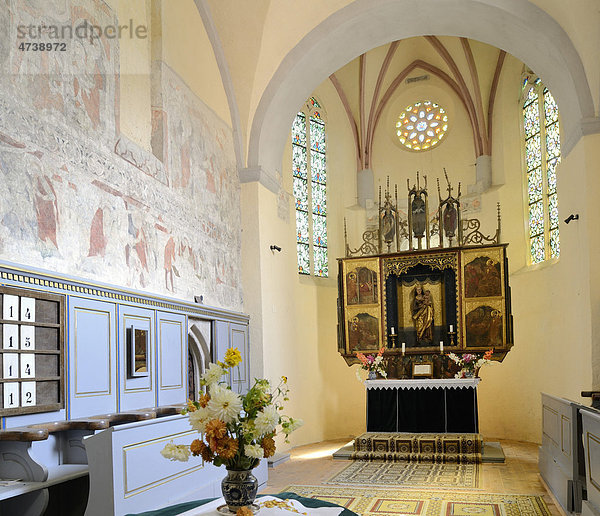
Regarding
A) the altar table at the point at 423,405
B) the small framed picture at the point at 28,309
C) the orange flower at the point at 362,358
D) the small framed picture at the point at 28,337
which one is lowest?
the altar table at the point at 423,405

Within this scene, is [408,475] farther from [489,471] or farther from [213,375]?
[213,375]

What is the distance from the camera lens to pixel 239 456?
11.9ft

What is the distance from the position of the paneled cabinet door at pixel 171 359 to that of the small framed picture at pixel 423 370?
5.80 metres

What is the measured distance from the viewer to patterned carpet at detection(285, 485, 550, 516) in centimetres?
779

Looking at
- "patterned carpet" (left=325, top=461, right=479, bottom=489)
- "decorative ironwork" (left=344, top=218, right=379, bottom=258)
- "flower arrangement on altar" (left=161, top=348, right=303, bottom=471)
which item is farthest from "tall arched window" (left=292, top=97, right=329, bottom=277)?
"flower arrangement on altar" (left=161, top=348, right=303, bottom=471)

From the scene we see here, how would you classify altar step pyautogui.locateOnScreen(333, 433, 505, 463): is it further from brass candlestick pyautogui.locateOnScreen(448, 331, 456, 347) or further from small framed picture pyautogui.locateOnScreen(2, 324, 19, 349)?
small framed picture pyautogui.locateOnScreen(2, 324, 19, 349)

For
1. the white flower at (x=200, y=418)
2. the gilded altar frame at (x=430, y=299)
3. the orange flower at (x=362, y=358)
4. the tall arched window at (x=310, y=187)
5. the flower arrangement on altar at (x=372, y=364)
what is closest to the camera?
the white flower at (x=200, y=418)

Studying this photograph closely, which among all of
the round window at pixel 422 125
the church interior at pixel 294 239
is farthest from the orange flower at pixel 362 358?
the round window at pixel 422 125

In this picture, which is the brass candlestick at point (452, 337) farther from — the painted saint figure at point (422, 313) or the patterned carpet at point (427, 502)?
the patterned carpet at point (427, 502)

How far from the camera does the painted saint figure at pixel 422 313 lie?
14148mm

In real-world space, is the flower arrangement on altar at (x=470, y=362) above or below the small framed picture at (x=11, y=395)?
below

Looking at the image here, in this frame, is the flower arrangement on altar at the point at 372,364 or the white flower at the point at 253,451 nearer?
the white flower at the point at 253,451

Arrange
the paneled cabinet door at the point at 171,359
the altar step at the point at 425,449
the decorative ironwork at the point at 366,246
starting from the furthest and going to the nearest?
the decorative ironwork at the point at 366,246 < the altar step at the point at 425,449 < the paneled cabinet door at the point at 171,359

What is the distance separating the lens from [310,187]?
661 inches
